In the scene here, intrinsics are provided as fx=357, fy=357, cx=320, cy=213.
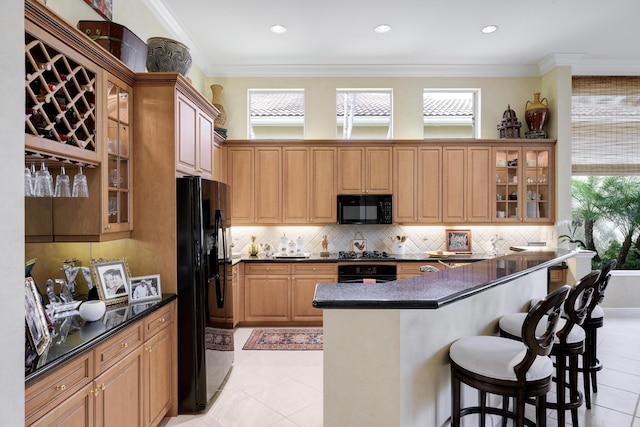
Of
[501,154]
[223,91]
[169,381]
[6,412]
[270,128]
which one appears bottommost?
[169,381]

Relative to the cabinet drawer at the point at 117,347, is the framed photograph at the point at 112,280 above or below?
above

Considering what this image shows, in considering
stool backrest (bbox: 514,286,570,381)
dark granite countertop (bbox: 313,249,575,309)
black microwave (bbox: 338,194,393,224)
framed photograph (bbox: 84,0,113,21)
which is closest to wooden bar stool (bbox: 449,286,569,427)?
stool backrest (bbox: 514,286,570,381)

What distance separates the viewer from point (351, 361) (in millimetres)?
1702

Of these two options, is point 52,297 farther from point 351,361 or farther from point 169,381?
point 351,361

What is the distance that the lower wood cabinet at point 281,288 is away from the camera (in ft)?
15.2

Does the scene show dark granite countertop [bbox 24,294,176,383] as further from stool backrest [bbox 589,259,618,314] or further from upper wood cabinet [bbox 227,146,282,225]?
stool backrest [bbox 589,259,618,314]

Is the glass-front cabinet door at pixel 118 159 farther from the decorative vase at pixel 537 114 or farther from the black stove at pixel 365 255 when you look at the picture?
the decorative vase at pixel 537 114

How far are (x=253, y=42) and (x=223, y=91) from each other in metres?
1.05

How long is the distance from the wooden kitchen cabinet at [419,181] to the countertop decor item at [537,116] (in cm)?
133

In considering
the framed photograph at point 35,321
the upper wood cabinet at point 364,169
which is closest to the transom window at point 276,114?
Result: the upper wood cabinet at point 364,169

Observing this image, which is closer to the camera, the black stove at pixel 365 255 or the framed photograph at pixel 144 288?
the framed photograph at pixel 144 288

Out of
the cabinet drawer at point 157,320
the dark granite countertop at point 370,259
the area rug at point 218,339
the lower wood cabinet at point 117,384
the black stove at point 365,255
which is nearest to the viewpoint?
the lower wood cabinet at point 117,384

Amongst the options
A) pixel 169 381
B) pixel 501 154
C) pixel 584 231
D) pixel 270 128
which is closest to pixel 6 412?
pixel 169 381

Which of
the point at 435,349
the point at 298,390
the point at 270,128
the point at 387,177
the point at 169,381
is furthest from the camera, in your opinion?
the point at 270,128
